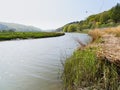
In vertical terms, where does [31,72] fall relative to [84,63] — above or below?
below

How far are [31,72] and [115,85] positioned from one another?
480 centimetres

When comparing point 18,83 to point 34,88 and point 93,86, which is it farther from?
point 93,86

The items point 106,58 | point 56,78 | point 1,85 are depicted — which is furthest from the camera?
point 56,78

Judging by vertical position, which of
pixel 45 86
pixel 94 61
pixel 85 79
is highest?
pixel 94 61

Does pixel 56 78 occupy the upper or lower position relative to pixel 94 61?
lower

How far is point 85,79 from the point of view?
18.5ft

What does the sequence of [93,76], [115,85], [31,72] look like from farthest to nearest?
[31,72], [93,76], [115,85]

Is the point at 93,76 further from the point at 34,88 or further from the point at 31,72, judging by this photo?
the point at 31,72

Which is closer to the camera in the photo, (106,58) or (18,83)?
(106,58)

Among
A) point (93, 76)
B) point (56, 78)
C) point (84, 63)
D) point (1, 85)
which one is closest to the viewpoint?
point (93, 76)

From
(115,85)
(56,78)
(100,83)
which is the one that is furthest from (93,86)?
(56,78)

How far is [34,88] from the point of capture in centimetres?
671

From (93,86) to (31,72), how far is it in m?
4.17

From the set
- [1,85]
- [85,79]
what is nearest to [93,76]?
[85,79]
